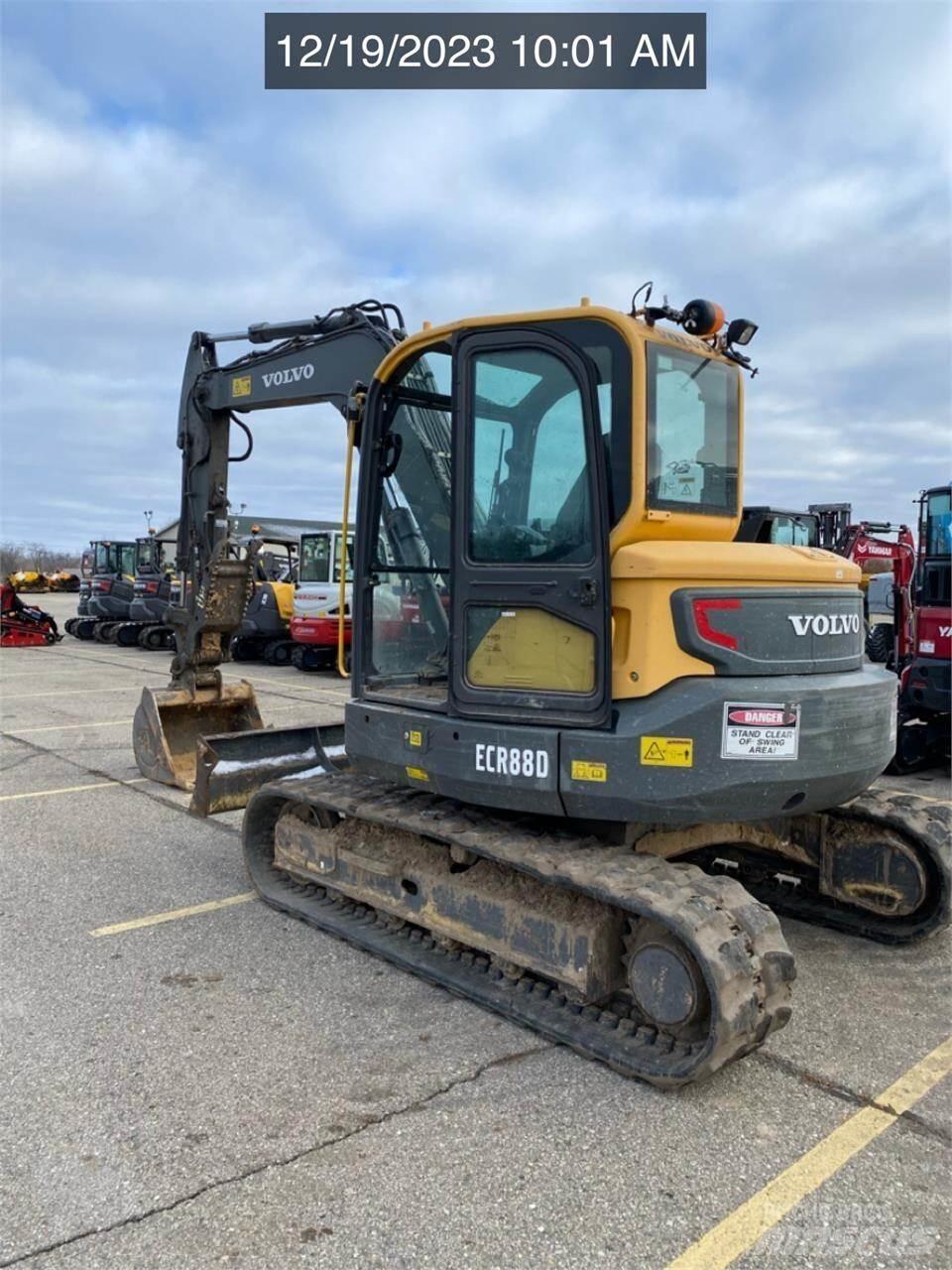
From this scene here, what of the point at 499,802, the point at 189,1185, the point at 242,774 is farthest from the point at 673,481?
the point at 242,774

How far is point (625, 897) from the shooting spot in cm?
355

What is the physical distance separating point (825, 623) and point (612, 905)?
1.48 m

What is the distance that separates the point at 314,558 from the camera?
60.5ft

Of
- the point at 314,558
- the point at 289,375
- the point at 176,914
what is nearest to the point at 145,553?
the point at 314,558

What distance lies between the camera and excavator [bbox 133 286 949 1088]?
149 inches

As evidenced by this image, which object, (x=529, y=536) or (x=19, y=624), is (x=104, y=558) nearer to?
(x=19, y=624)

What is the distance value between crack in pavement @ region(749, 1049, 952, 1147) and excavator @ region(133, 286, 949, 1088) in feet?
1.18

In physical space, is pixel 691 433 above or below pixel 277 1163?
above

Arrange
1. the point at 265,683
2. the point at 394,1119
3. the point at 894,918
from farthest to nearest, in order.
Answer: the point at 265,683, the point at 894,918, the point at 394,1119

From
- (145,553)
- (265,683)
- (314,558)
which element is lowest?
(265,683)

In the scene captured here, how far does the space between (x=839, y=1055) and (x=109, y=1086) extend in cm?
277

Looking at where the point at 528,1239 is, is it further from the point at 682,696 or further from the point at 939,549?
the point at 939,549

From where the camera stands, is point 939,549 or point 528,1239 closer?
point 528,1239

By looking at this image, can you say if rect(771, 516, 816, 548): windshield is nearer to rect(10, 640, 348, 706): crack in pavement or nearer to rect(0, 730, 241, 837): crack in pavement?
rect(10, 640, 348, 706): crack in pavement
